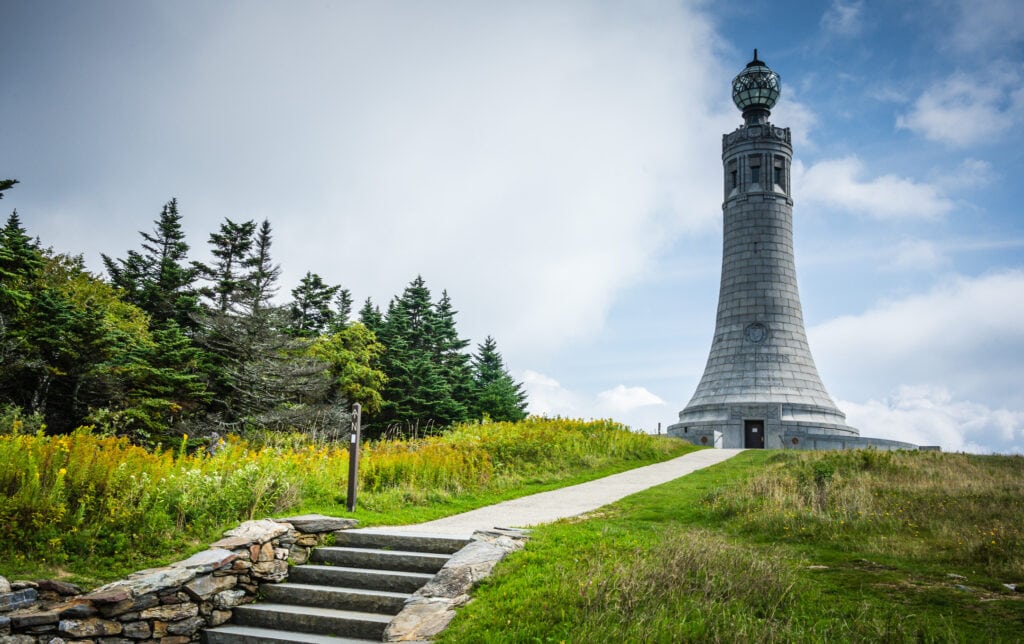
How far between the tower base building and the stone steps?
27.7m

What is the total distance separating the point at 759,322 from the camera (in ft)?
116

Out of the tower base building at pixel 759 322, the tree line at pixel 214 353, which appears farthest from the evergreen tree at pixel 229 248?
the tower base building at pixel 759 322

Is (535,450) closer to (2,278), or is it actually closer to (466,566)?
(466,566)

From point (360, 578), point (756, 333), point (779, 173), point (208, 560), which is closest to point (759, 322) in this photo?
point (756, 333)

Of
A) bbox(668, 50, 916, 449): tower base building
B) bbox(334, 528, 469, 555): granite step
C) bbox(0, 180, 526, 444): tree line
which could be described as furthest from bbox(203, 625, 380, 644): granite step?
bbox(668, 50, 916, 449): tower base building

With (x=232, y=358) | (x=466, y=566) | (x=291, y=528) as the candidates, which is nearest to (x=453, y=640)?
(x=466, y=566)

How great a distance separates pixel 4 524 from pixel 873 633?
8.25 meters

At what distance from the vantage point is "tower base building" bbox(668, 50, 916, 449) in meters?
33.3

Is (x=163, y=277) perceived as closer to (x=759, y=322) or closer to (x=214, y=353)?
(x=214, y=353)

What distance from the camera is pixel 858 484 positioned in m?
12.0

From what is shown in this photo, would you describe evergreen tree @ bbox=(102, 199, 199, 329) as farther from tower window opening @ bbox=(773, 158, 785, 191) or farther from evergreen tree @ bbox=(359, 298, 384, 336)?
tower window opening @ bbox=(773, 158, 785, 191)

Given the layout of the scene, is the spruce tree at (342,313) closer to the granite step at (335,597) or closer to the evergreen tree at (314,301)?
the evergreen tree at (314,301)

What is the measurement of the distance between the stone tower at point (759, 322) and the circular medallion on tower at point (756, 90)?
58 millimetres

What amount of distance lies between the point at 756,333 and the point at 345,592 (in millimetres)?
32087
